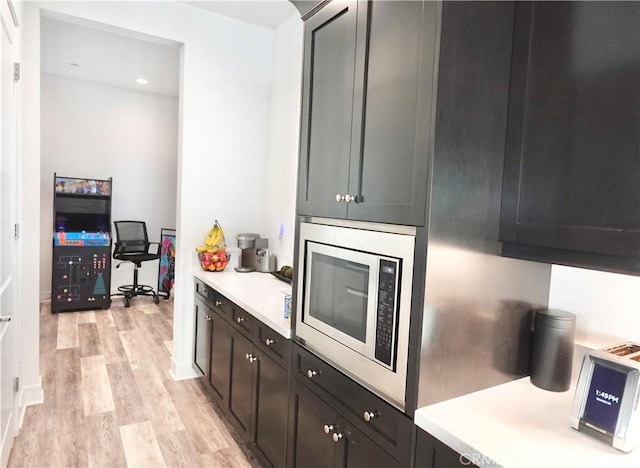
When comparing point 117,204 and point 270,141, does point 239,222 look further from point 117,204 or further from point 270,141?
point 117,204

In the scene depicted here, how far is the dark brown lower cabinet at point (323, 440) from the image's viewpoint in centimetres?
138

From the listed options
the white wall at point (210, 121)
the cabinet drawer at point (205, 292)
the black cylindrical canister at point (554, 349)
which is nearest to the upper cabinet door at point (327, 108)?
the black cylindrical canister at point (554, 349)

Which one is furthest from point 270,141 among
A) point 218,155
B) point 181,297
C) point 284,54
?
point 181,297

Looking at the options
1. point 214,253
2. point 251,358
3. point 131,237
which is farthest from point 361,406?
point 131,237

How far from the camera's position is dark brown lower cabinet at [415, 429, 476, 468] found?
3.48 feet

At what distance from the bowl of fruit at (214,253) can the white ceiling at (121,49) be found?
1.52m

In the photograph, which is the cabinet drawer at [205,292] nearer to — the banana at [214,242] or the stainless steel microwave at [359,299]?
the banana at [214,242]

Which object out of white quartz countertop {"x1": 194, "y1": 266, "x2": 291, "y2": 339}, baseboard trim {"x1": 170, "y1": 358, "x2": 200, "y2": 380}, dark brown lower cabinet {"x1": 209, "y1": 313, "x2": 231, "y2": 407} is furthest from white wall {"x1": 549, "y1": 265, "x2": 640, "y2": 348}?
Result: baseboard trim {"x1": 170, "y1": 358, "x2": 200, "y2": 380}

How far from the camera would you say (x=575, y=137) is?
1.16m

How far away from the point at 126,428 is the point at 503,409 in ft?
7.64

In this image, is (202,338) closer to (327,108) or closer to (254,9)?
(327,108)

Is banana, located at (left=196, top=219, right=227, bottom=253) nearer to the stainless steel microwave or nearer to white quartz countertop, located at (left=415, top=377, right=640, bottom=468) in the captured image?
the stainless steel microwave

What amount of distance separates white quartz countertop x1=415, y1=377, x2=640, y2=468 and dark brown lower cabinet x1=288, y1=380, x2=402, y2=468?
251mm

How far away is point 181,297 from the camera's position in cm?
325
